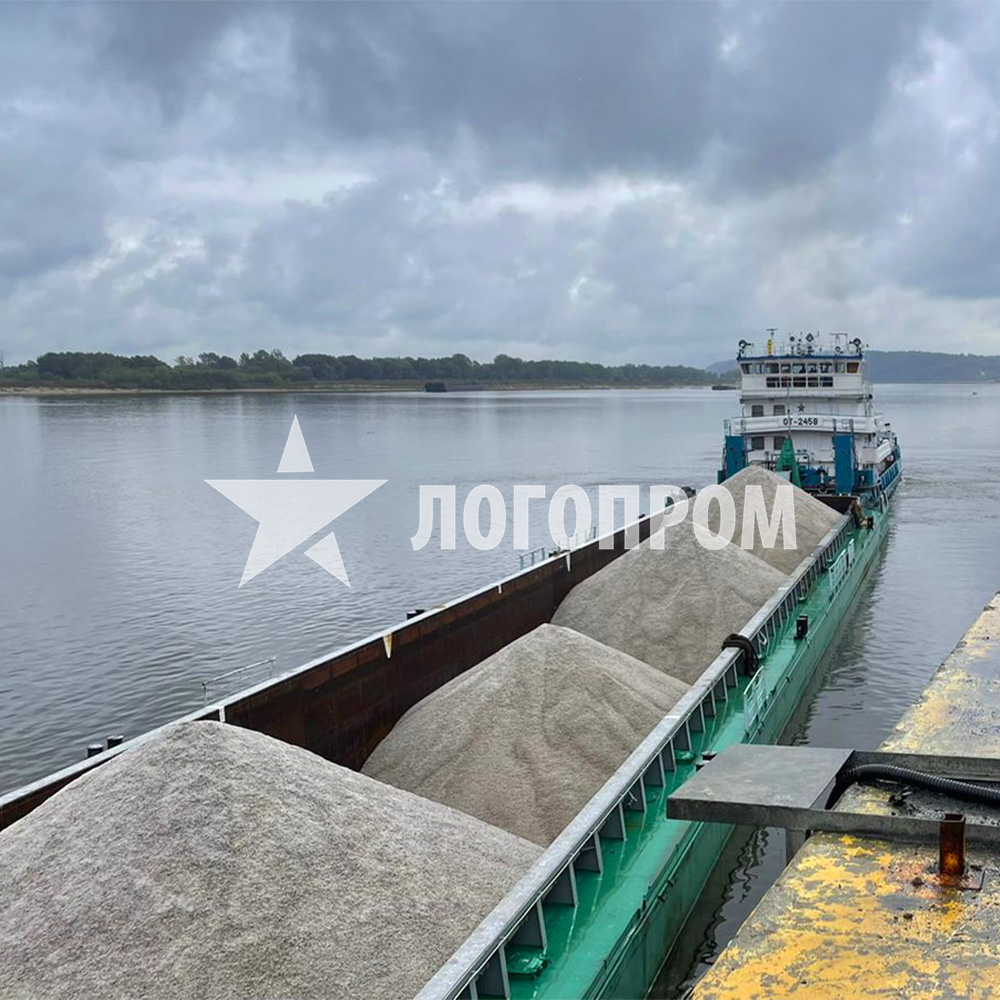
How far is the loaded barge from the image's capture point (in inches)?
244

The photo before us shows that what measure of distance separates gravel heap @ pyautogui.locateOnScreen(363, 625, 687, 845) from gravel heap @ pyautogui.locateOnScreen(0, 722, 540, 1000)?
6.84ft

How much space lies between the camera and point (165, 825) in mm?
5746

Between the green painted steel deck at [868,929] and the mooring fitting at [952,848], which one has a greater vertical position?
the mooring fitting at [952,848]

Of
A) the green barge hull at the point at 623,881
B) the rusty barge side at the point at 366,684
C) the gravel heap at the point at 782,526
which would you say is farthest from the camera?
the gravel heap at the point at 782,526

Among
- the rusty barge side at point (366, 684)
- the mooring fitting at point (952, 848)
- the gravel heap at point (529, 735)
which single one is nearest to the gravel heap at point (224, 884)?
the rusty barge side at point (366, 684)

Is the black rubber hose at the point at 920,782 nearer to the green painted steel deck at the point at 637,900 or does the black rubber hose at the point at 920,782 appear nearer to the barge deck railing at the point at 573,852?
the barge deck railing at the point at 573,852

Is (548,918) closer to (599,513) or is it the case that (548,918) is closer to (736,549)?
(736,549)

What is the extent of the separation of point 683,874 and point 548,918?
1.66m

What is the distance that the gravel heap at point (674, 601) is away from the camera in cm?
1416

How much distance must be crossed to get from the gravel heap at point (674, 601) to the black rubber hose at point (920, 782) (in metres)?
8.49

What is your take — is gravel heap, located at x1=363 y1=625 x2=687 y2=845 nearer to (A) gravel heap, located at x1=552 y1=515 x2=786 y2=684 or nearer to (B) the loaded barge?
(B) the loaded barge

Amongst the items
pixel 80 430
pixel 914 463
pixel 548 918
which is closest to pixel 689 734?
pixel 548 918

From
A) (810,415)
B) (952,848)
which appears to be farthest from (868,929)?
(810,415)

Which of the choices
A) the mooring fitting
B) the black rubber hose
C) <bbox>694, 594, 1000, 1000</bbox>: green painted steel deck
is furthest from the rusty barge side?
the mooring fitting
